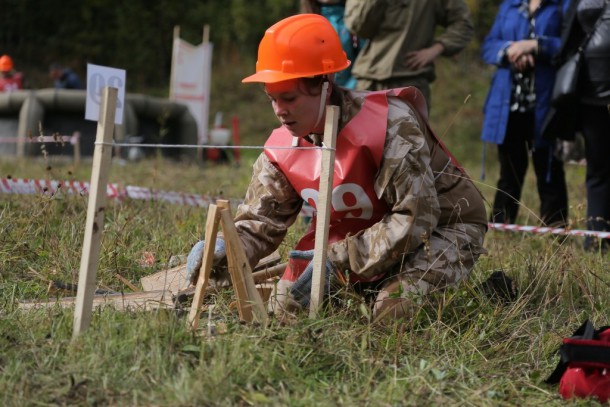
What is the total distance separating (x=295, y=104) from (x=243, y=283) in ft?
2.31

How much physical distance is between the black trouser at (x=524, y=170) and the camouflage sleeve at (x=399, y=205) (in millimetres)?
2464

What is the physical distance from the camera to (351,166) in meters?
3.46

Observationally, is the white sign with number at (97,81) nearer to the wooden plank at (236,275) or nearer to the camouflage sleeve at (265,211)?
the camouflage sleeve at (265,211)

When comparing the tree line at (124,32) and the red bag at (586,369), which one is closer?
the red bag at (586,369)

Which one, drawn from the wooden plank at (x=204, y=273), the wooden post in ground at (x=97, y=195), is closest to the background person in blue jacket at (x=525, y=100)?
the wooden plank at (x=204, y=273)

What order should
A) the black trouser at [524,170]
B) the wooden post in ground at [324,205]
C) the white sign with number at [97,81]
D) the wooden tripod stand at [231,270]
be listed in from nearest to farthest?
the wooden tripod stand at [231,270] → the wooden post in ground at [324,205] → the white sign with number at [97,81] → the black trouser at [524,170]

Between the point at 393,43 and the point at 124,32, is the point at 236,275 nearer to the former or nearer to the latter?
the point at 393,43

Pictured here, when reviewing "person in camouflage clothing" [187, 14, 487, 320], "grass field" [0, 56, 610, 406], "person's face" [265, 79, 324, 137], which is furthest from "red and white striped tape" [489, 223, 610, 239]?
"person's face" [265, 79, 324, 137]

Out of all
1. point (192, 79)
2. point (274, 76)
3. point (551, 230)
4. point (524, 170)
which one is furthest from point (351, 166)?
point (192, 79)

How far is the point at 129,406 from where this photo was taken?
2.67 meters

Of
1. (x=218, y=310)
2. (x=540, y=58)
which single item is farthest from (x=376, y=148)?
(x=540, y=58)

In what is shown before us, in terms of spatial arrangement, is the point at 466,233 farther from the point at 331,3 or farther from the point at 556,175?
the point at 331,3

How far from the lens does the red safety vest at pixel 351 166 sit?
3.45 m

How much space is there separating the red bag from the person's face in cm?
124
